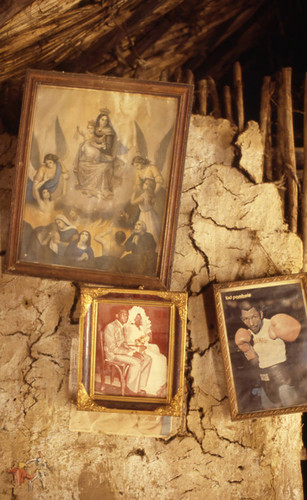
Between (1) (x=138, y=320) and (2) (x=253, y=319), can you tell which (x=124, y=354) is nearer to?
(1) (x=138, y=320)

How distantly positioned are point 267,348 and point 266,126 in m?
1.06

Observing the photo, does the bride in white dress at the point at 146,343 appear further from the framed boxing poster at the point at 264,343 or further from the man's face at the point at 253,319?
the man's face at the point at 253,319

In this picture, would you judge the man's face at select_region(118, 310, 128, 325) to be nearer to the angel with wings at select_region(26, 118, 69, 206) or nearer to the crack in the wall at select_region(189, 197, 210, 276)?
the crack in the wall at select_region(189, 197, 210, 276)

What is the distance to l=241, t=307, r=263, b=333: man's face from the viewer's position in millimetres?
1785

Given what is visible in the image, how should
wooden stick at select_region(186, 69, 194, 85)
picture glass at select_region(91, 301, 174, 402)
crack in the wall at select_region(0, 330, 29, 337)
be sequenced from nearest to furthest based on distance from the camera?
picture glass at select_region(91, 301, 174, 402) < crack in the wall at select_region(0, 330, 29, 337) < wooden stick at select_region(186, 69, 194, 85)

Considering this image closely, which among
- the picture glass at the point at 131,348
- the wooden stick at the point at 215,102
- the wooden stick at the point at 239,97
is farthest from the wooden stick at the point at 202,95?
the picture glass at the point at 131,348

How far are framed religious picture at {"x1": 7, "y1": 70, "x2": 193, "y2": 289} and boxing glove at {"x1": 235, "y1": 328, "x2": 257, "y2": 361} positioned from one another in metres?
0.41

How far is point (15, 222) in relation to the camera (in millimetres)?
1781

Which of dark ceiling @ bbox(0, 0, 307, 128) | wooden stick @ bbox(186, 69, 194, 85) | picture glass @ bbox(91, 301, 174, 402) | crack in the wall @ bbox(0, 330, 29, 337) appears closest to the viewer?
dark ceiling @ bbox(0, 0, 307, 128)

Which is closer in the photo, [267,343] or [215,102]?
[267,343]

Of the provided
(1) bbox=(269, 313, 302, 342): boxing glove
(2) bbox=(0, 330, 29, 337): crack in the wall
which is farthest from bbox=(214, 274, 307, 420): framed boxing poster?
(2) bbox=(0, 330, 29, 337): crack in the wall

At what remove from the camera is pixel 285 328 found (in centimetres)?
178

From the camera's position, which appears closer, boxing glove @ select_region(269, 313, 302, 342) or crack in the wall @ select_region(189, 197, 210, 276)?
boxing glove @ select_region(269, 313, 302, 342)

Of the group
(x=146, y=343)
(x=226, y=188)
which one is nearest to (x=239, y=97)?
(x=226, y=188)
